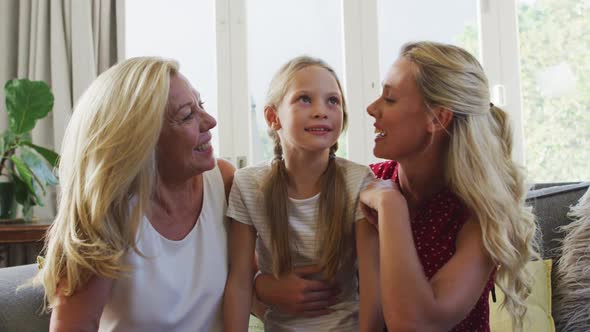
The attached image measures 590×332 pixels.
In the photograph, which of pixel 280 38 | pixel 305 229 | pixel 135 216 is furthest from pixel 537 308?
pixel 280 38

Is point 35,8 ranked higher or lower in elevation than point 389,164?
higher

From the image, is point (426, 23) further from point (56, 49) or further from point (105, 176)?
point (105, 176)

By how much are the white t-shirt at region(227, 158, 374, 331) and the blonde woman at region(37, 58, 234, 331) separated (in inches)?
4.5

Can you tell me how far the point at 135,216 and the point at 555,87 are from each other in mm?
3024

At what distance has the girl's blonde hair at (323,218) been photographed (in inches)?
56.6

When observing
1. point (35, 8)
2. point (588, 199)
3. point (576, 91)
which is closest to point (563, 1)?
point (576, 91)

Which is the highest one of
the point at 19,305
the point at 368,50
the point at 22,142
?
the point at 368,50

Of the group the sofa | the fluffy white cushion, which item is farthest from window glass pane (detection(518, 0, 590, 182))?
the fluffy white cushion

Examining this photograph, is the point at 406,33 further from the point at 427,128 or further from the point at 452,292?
the point at 452,292

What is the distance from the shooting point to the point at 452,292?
4.12 ft

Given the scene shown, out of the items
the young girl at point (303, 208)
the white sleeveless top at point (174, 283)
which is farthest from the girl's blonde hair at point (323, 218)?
the white sleeveless top at point (174, 283)

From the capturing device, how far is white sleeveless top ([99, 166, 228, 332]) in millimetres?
1267

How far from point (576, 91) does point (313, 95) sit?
8.57 feet

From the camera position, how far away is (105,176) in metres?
1.20
